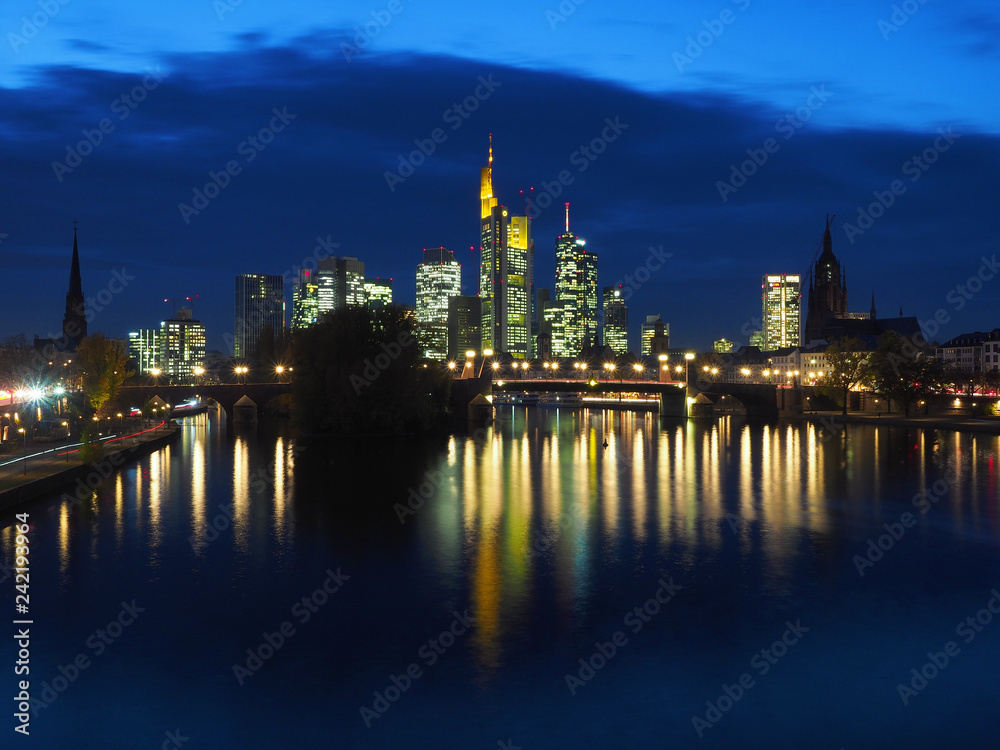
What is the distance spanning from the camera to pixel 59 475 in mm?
47062

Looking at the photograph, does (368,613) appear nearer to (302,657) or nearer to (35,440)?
(302,657)

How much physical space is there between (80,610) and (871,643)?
71.4ft

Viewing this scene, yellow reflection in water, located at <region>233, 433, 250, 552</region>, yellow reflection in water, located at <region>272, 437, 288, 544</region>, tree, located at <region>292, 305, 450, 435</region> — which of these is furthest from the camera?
tree, located at <region>292, 305, 450, 435</region>

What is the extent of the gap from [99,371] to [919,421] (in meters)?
85.6

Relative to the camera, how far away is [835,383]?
379ft

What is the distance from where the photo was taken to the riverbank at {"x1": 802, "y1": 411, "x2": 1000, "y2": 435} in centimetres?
9081

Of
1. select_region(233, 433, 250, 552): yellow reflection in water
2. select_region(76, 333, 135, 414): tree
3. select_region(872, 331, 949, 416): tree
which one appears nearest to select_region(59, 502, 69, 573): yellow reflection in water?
select_region(233, 433, 250, 552): yellow reflection in water

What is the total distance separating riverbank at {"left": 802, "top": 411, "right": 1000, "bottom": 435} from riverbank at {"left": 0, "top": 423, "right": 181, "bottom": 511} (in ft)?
251

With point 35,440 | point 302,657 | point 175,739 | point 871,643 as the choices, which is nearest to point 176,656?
point 302,657

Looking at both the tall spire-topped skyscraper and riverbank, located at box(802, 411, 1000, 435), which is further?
the tall spire-topped skyscraper

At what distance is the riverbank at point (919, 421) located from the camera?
90812mm

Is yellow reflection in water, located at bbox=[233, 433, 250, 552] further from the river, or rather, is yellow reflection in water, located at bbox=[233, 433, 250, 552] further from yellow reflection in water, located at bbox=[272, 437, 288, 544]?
yellow reflection in water, located at bbox=[272, 437, 288, 544]

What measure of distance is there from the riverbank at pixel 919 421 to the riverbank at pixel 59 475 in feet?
251

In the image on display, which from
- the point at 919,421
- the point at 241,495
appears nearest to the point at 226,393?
the point at 241,495
